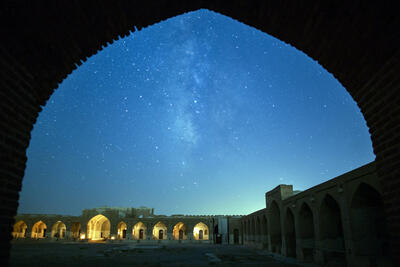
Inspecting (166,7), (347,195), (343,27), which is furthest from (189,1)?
(347,195)

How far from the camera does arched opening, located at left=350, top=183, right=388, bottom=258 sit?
433 inches

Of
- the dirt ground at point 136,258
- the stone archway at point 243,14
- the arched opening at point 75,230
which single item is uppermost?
the stone archway at point 243,14

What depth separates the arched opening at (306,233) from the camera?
16109 mm

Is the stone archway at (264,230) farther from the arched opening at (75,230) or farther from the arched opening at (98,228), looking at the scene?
the arched opening at (75,230)

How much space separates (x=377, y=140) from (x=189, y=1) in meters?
3.63

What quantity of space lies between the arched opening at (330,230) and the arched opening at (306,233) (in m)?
2.20

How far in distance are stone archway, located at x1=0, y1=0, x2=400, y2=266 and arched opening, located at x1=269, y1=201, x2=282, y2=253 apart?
1952 cm

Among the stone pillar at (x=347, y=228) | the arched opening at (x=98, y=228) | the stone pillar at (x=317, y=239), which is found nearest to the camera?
the stone pillar at (x=347, y=228)

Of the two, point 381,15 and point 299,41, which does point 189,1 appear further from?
point 381,15

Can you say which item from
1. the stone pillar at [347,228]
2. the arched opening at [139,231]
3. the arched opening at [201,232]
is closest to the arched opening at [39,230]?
the arched opening at [139,231]

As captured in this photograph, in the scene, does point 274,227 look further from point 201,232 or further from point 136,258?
point 201,232

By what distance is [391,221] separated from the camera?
146 inches

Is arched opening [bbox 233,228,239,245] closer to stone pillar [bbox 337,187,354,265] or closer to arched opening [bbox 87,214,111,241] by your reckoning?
arched opening [bbox 87,214,111,241]

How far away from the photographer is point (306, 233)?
16.5m
